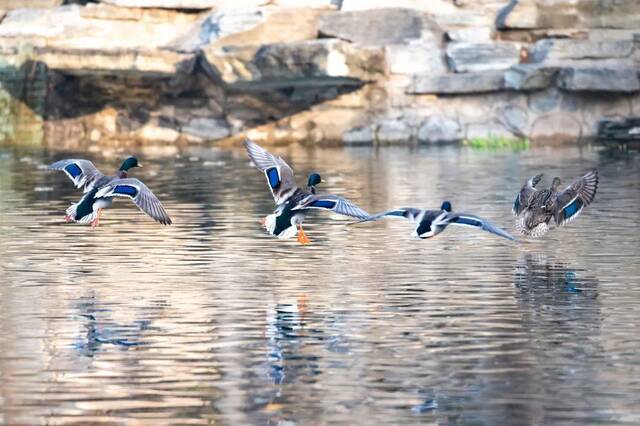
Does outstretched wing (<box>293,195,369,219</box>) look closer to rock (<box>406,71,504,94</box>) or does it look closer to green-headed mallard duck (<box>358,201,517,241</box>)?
green-headed mallard duck (<box>358,201,517,241</box>)

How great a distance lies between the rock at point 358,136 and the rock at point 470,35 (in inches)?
105

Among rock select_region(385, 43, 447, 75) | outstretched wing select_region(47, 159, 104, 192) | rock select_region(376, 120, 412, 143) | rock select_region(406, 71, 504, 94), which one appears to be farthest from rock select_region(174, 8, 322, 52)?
outstretched wing select_region(47, 159, 104, 192)

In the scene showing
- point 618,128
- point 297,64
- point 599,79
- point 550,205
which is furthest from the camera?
point 618,128

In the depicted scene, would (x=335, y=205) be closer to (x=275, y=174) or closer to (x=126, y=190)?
(x=275, y=174)

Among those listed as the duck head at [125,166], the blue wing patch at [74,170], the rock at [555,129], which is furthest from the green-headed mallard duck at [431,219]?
the rock at [555,129]

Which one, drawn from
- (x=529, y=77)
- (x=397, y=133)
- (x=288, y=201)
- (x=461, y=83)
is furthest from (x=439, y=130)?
(x=288, y=201)

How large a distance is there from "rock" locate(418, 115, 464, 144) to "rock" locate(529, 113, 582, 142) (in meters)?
1.63

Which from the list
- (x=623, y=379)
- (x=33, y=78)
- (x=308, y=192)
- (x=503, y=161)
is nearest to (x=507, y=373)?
(x=623, y=379)

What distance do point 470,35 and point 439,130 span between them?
2135mm

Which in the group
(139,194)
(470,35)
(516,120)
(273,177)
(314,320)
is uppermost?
(470,35)

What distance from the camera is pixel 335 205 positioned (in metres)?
13.2

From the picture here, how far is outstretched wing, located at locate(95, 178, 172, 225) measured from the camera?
1370 cm

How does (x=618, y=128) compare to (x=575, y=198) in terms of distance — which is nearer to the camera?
(x=575, y=198)

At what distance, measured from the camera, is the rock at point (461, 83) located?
34062 mm
